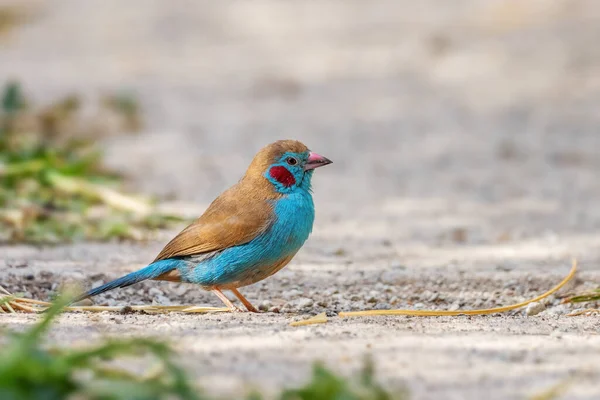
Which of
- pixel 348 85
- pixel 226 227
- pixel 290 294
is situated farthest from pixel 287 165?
pixel 348 85

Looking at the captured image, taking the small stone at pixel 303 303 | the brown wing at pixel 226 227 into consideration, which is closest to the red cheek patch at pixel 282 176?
the brown wing at pixel 226 227

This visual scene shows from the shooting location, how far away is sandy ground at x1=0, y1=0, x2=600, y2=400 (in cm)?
311

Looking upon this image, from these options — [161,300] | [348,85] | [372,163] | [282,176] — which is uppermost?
[348,85]

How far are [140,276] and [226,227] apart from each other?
0.42 meters

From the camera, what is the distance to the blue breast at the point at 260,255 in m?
4.18

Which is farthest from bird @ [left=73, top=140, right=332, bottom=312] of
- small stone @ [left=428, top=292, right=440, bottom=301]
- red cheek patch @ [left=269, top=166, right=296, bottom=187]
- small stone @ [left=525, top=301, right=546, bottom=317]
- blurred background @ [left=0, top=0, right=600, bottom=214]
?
blurred background @ [left=0, top=0, right=600, bottom=214]

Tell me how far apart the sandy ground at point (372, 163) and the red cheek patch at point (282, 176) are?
1.77 feet

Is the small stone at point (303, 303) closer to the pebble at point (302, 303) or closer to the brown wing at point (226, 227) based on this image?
the pebble at point (302, 303)

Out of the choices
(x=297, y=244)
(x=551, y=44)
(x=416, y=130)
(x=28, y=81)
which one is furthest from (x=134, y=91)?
(x=297, y=244)

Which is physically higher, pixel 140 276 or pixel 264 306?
pixel 140 276

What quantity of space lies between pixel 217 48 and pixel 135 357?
9.83 meters

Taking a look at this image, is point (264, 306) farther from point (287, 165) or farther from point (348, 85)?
point (348, 85)

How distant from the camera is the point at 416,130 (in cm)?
897

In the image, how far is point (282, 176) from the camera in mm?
4457
